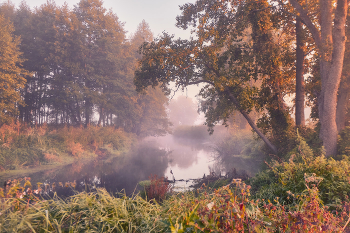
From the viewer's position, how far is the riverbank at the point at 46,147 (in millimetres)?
12648

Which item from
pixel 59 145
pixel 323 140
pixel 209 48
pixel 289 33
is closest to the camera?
pixel 323 140

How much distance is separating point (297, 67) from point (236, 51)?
3.23m

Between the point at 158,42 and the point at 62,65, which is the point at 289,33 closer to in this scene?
the point at 158,42

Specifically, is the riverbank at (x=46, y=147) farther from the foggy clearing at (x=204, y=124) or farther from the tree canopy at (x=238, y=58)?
the tree canopy at (x=238, y=58)

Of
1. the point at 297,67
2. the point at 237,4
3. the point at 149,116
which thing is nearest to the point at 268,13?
the point at 237,4

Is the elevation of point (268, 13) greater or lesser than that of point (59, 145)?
greater

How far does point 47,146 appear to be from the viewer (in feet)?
50.0

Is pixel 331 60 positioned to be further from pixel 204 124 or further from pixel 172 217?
pixel 172 217

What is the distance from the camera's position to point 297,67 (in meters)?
10.4

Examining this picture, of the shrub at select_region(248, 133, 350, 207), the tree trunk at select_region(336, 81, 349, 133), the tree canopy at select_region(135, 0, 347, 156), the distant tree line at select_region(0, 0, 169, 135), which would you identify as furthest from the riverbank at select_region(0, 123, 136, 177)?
the tree trunk at select_region(336, 81, 349, 133)

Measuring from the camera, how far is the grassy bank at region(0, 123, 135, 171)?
1290 centimetres

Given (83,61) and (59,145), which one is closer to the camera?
(59,145)

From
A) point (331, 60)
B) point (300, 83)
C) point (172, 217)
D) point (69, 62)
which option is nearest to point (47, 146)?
point (69, 62)

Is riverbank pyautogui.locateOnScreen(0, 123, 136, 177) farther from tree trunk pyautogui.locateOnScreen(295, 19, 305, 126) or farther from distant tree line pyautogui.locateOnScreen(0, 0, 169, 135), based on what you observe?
tree trunk pyautogui.locateOnScreen(295, 19, 305, 126)
